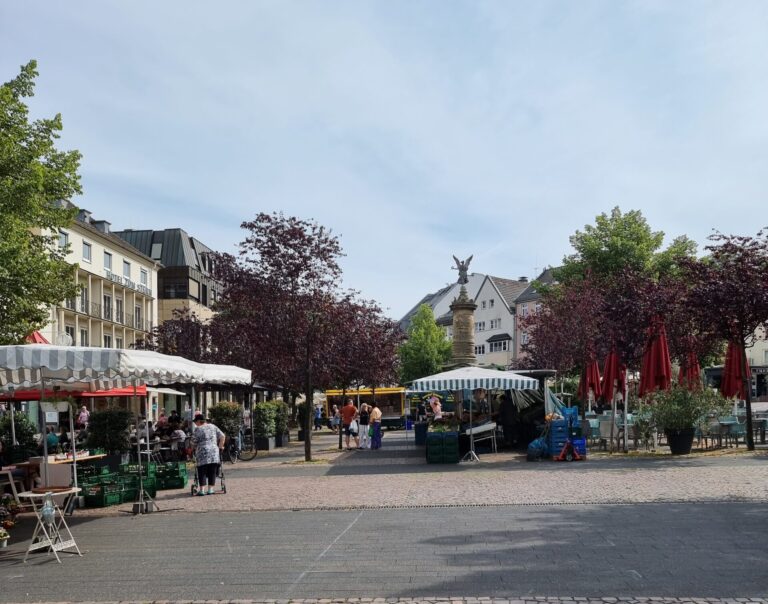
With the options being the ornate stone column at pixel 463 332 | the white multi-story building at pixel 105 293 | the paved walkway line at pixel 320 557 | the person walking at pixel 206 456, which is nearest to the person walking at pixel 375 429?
the ornate stone column at pixel 463 332

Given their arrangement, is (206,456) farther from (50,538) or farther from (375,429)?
(375,429)

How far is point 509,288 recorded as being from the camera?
308 ft

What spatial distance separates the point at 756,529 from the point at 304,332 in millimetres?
15268

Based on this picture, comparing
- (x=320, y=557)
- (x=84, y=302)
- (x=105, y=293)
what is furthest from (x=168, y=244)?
(x=320, y=557)

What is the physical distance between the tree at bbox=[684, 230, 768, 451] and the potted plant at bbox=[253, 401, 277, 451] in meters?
14.2

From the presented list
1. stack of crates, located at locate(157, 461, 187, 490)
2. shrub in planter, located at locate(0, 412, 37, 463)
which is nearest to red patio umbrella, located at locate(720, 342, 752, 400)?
stack of crates, located at locate(157, 461, 187, 490)

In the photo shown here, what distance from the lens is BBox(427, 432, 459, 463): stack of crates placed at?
67.8 feet

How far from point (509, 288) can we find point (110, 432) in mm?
75759

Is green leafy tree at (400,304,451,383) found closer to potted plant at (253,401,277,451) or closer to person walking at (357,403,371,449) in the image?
person walking at (357,403,371,449)

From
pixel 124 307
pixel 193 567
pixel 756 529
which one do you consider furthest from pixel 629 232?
pixel 193 567

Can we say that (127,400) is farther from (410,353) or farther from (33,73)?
(33,73)

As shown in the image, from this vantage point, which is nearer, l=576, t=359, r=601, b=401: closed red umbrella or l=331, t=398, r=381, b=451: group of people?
l=576, t=359, r=601, b=401: closed red umbrella

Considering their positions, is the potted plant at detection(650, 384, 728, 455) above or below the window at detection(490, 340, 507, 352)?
below

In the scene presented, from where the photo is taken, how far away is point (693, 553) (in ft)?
28.2
